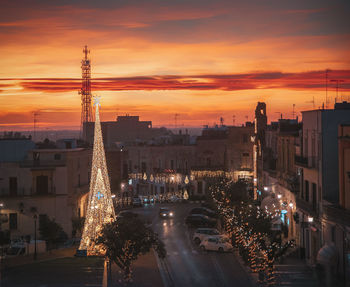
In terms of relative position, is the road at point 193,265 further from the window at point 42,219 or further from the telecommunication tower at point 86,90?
the telecommunication tower at point 86,90

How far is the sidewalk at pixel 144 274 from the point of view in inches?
997

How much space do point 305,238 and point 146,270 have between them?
916cm

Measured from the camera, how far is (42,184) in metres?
42.1

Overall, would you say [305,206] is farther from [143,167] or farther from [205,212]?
[143,167]

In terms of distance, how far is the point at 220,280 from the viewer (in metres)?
26.0

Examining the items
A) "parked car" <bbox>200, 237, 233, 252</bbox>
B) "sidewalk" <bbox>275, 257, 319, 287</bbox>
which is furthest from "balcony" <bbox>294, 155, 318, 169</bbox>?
"parked car" <bbox>200, 237, 233, 252</bbox>

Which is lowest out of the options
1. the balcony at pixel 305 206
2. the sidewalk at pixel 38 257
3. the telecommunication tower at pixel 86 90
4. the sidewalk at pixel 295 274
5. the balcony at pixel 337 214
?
the sidewalk at pixel 38 257

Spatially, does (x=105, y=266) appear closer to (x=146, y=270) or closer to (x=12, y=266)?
(x=146, y=270)

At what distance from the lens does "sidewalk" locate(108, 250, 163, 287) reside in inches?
997

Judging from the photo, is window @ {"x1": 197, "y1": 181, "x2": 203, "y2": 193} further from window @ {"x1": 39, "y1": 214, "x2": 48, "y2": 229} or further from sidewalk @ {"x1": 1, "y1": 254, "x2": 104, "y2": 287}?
sidewalk @ {"x1": 1, "y1": 254, "x2": 104, "y2": 287}

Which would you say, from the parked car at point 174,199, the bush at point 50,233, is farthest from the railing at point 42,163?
the parked car at point 174,199

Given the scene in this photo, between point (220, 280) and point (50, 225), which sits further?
point (50, 225)

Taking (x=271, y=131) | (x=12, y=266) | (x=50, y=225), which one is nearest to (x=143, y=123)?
(x=271, y=131)

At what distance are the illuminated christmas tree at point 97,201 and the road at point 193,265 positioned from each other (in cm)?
393
